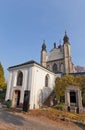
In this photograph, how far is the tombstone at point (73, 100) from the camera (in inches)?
671

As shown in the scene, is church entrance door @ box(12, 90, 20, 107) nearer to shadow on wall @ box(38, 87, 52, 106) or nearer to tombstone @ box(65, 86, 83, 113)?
shadow on wall @ box(38, 87, 52, 106)

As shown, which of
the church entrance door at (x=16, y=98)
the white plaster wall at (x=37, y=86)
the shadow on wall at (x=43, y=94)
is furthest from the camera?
the church entrance door at (x=16, y=98)

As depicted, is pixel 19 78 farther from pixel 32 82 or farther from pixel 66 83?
pixel 66 83

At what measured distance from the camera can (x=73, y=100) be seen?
734 inches

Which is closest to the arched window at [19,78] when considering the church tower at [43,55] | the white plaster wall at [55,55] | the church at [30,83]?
the church at [30,83]

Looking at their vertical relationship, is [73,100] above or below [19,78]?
below

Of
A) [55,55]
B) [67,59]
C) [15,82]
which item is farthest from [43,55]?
[15,82]

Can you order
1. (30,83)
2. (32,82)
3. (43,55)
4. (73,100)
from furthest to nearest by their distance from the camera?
(43,55) → (30,83) → (32,82) → (73,100)

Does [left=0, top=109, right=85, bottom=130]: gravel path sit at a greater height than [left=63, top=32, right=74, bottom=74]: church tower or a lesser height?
lesser

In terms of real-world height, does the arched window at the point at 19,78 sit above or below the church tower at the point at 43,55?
below

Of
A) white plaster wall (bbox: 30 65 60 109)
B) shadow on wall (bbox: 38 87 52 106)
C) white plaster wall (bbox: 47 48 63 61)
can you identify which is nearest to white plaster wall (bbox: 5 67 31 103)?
white plaster wall (bbox: 30 65 60 109)

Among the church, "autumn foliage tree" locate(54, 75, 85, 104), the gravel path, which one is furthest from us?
"autumn foliage tree" locate(54, 75, 85, 104)

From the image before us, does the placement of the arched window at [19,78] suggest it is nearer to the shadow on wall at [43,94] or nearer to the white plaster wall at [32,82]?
the white plaster wall at [32,82]

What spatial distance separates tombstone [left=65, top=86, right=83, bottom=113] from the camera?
671 inches
